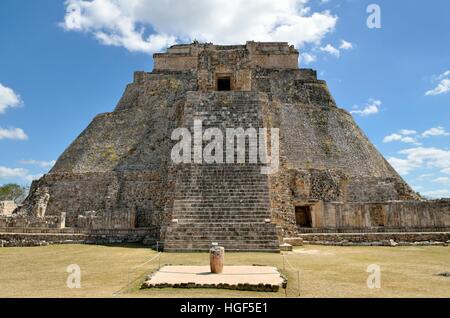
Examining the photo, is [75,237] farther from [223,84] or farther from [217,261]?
[223,84]

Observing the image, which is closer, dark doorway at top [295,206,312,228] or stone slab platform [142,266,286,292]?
stone slab platform [142,266,286,292]

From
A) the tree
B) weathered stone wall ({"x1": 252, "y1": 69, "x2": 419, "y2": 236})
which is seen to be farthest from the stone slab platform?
the tree

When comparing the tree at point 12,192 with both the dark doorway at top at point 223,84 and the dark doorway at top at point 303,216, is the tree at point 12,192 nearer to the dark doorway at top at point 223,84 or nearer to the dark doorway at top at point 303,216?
the dark doorway at top at point 223,84

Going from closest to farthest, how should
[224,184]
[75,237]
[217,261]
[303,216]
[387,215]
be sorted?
[217,261] < [224,184] < [75,237] < [387,215] < [303,216]

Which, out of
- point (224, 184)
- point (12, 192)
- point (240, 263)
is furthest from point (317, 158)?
point (12, 192)

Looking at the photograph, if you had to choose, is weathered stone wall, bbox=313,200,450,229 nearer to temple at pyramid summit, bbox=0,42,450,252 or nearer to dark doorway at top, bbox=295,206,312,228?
temple at pyramid summit, bbox=0,42,450,252

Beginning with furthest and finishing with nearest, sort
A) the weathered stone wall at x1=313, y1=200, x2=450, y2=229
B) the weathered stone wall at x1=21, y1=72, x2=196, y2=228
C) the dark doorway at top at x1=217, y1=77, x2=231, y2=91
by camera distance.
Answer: the dark doorway at top at x1=217, y1=77, x2=231, y2=91
the weathered stone wall at x1=21, y1=72, x2=196, y2=228
the weathered stone wall at x1=313, y1=200, x2=450, y2=229
